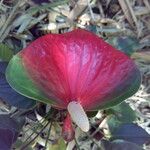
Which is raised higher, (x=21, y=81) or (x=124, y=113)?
(x=21, y=81)

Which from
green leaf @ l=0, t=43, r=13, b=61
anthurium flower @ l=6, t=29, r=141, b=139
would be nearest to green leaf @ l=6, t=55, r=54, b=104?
anthurium flower @ l=6, t=29, r=141, b=139

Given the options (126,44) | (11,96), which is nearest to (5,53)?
(11,96)

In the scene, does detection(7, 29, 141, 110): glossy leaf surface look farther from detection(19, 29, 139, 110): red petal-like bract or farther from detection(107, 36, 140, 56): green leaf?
detection(107, 36, 140, 56): green leaf

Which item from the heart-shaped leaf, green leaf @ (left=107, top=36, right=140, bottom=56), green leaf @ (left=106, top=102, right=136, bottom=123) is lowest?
green leaf @ (left=106, top=102, right=136, bottom=123)

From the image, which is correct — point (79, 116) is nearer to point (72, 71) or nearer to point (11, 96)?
point (72, 71)

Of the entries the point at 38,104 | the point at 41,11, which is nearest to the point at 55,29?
the point at 41,11

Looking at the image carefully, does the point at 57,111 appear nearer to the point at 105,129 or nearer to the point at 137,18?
the point at 105,129
